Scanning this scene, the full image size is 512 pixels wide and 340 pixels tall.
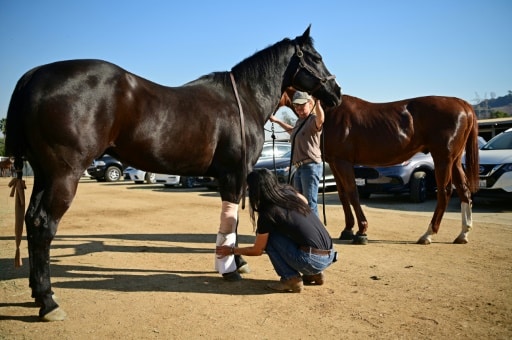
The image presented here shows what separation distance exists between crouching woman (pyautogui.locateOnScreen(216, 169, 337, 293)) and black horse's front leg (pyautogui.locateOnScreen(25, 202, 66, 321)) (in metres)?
1.66

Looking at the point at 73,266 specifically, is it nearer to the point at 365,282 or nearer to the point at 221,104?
the point at 221,104

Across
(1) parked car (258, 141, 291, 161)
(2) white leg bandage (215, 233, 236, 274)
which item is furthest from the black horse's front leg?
(1) parked car (258, 141, 291, 161)

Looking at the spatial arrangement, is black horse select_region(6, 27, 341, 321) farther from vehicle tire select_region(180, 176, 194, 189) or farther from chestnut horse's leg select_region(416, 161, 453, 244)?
vehicle tire select_region(180, 176, 194, 189)

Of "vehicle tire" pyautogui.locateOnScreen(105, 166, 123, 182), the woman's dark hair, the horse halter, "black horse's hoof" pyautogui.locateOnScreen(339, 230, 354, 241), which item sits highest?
the horse halter

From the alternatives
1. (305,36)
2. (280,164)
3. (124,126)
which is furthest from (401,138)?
(280,164)

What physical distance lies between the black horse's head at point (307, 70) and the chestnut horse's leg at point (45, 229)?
2.76 metres

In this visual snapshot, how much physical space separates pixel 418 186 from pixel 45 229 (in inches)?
383

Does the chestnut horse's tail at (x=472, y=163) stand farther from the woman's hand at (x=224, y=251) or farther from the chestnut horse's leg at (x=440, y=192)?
the woman's hand at (x=224, y=251)

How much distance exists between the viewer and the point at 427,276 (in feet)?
14.0

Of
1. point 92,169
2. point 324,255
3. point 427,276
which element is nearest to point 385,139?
point 427,276

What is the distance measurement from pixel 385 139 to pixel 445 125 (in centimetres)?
89

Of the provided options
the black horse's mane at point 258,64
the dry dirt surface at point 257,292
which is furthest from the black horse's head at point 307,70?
the dry dirt surface at point 257,292

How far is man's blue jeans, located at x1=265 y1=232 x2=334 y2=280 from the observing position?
12.3ft

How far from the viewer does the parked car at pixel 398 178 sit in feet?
35.4
